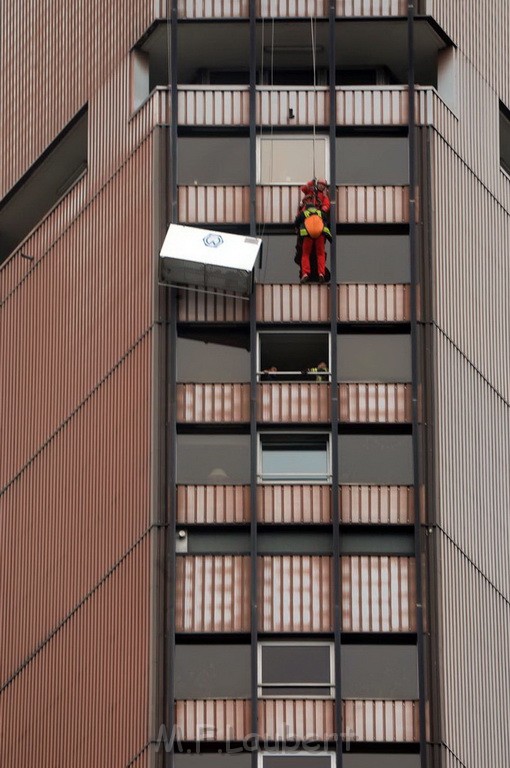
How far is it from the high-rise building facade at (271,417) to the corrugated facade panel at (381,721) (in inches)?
2.0

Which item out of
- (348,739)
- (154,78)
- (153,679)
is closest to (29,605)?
(153,679)

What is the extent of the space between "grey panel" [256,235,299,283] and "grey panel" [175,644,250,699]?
8787 millimetres

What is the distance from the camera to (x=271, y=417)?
50250 mm

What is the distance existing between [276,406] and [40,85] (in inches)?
510

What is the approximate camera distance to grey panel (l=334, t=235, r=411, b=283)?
168 ft

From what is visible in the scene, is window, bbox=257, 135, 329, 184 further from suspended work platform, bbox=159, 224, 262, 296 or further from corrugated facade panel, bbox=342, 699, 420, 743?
corrugated facade panel, bbox=342, 699, 420, 743

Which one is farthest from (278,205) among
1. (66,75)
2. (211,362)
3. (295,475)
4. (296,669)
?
(296,669)

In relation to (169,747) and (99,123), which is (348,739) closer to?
(169,747)

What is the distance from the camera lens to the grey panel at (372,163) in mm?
51969

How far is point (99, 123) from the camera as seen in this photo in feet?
179

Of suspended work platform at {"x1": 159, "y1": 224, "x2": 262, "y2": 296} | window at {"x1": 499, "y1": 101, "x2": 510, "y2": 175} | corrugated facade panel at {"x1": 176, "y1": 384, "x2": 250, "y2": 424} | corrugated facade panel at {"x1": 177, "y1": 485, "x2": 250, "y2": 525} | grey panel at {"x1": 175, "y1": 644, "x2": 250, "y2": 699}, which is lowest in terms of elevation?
grey panel at {"x1": 175, "y1": 644, "x2": 250, "y2": 699}

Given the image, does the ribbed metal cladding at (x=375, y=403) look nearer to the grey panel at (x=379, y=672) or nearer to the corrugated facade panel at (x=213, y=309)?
the corrugated facade panel at (x=213, y=309)

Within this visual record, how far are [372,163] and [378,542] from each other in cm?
922

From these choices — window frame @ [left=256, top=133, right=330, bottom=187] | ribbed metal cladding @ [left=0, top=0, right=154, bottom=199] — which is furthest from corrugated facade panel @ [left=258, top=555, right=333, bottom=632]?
ribbed metal cladding @ [left=0, top=0, right=154, bottom=199]
